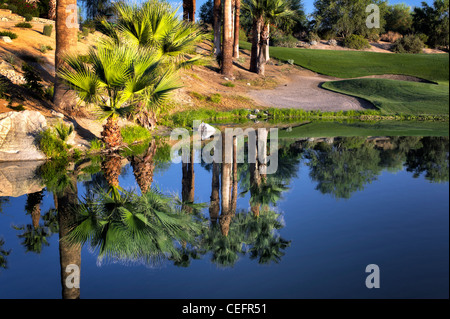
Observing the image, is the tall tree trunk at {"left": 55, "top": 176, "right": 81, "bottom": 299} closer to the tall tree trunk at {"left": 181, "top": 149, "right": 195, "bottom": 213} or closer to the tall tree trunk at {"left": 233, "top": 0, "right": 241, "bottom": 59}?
the tall tree trunk at {"left": 181, "top": 149, "right": 195, "bottom": 213}

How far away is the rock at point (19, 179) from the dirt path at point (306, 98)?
18.7m

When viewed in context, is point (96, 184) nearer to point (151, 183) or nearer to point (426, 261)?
point (151, 183)

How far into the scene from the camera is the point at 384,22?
200ft

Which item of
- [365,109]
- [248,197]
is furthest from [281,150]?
[365,109]

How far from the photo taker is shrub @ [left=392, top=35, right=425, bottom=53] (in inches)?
2136

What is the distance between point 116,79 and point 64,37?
4996mm

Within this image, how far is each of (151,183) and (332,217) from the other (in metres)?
4.23

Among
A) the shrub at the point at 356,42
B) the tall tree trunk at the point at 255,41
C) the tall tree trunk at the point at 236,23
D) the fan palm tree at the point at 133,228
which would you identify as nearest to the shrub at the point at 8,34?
the tall tree trunk at the point at 255,41

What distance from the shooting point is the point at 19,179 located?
1013cm

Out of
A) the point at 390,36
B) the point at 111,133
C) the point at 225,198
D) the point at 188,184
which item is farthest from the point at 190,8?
the point at 390,36

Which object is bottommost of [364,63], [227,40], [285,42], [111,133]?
[111,133]

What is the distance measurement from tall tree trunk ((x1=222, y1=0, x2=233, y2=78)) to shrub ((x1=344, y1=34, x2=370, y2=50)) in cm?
2738

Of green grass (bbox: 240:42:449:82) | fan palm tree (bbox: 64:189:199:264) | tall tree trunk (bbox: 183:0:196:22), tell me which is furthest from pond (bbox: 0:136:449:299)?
green grass (bbox: 240:42:449:82)

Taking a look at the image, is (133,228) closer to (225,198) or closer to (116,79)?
(225,198)
